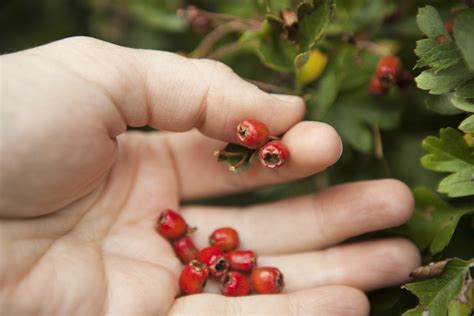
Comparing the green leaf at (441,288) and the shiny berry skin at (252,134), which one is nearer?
the green leaf at (441,288)

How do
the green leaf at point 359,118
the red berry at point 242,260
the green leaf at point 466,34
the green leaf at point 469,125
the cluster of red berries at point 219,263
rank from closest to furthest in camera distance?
the green leaf at point 466,34, the green leaf at point 469,125, the cluster of red berries at point 219,263, the red berry at point 242,260, the green leaf at point 359,118

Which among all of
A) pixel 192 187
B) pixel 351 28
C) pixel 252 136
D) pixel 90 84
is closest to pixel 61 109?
pixel 90 84

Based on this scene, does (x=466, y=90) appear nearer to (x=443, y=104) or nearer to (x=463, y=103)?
(x=463, y=103)

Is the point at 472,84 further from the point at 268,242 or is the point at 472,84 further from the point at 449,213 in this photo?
the point at 268,242

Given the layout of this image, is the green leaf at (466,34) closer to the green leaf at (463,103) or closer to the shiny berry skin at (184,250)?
the green leaf at (463,103)

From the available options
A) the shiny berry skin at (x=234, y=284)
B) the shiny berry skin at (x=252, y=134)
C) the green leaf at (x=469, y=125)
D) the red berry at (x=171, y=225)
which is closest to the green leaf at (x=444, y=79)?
the green leaf at (x=469, y=125)

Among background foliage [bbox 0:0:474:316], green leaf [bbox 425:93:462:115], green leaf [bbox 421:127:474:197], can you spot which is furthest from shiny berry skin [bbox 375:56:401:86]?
green leaf [bbox 421:127:474:197]

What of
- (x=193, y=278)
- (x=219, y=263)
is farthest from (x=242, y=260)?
(x=193, y=278)

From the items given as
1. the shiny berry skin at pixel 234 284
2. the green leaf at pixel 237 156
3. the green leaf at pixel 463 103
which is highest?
the green leaf at pixel 463 103
